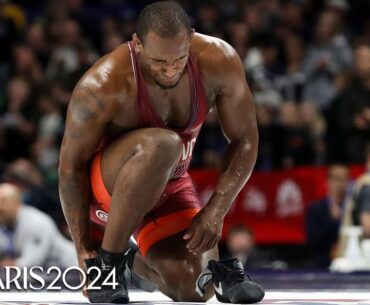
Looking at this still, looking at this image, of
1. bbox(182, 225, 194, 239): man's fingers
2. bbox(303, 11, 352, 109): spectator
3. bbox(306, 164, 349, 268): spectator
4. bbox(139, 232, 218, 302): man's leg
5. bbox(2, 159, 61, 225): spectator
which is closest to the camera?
bbox(182, 225, 194, 239): man's fingers

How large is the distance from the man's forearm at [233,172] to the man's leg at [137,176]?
0.83 ft

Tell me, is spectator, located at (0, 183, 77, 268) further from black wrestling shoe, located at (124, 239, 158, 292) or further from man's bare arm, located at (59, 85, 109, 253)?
man's bare arm, located at (59, 85, 109, 253)

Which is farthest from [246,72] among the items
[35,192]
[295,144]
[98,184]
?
[98,184]

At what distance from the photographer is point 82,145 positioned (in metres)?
3.24

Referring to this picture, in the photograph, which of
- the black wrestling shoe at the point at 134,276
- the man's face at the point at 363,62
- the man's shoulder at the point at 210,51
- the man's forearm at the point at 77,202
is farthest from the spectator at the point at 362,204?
the man's forearm at the point at 77,202

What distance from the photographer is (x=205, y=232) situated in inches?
127

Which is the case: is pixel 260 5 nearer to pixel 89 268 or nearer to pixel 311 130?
pixel 311 130

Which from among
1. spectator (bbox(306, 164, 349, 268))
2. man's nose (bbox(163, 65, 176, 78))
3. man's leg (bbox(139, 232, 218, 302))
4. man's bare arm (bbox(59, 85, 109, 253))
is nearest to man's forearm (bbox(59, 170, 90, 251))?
man's bare arm (bbox(59, 85, 109, 253))

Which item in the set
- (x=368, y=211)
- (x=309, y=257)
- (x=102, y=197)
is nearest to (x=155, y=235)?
(x=102, y=197)

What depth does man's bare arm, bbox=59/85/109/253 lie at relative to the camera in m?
3.19

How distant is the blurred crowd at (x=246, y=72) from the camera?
264 inches

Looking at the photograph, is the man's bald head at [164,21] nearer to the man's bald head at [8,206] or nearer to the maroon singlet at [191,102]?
the maroon singlet at [191,102]

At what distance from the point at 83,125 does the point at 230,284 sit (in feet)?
2.38

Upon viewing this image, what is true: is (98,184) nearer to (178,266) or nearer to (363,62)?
(178,266)
